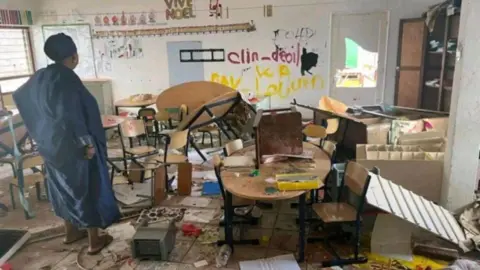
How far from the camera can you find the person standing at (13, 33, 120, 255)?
8.75ft

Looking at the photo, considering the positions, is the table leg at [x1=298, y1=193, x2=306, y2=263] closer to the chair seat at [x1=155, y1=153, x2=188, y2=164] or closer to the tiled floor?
the tiled floor

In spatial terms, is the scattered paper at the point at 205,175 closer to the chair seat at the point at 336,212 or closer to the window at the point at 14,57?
the chair seat at the point at 336,212

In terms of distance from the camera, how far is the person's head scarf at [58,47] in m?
2.70

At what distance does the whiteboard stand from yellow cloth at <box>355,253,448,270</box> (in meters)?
6.45

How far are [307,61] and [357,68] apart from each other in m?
0.87

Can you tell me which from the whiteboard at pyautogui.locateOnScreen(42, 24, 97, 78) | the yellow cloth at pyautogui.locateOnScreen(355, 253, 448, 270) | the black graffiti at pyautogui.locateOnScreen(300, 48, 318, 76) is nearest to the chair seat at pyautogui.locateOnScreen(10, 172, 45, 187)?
the yellow cloth at pyautogui.locateOnScreen(355, 253, 448, 270)

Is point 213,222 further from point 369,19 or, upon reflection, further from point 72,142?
point 369,19

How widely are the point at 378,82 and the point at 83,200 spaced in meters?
5.36

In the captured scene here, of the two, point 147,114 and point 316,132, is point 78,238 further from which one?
point 147,114

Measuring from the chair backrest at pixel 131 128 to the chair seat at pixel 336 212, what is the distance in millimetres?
2441

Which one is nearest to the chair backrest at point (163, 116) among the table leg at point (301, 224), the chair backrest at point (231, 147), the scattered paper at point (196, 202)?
the scattered paper at point (196, 202)

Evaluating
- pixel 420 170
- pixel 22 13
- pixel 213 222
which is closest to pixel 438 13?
pixel 420 170

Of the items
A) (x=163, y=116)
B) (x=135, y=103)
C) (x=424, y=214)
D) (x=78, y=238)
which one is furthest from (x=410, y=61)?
(x=78, y=238)

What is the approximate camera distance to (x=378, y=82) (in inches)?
260
